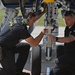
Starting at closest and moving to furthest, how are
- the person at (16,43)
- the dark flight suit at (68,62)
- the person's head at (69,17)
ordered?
1. the person's head at (69,17)
2. the person at (16,43)
3. the dark flight suit at (68,62)

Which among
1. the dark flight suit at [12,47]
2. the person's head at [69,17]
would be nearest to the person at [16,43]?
the dark flight suit at [12,47]

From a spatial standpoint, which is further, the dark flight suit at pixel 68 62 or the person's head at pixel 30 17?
the dark flight suit at pixel 68 62

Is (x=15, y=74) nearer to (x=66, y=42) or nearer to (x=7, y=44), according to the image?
(x=7, y=44)

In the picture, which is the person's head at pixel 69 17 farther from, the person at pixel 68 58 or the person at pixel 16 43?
the person at pixel 16 43

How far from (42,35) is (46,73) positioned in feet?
2.16

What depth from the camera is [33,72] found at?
16.3ft

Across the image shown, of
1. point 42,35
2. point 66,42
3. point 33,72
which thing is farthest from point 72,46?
point 33,72

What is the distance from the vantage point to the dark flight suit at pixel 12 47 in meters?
4.42

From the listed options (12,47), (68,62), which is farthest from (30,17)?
(68,62)

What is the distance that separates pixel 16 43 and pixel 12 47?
198 mm

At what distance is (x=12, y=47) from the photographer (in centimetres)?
483

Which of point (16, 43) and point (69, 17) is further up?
point (69, 17)

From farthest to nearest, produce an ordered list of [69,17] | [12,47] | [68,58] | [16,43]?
1. [12,47]
2. [16,43]
3. [68,58]
4. [69,17]

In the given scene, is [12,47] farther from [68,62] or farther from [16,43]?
[68,62]
